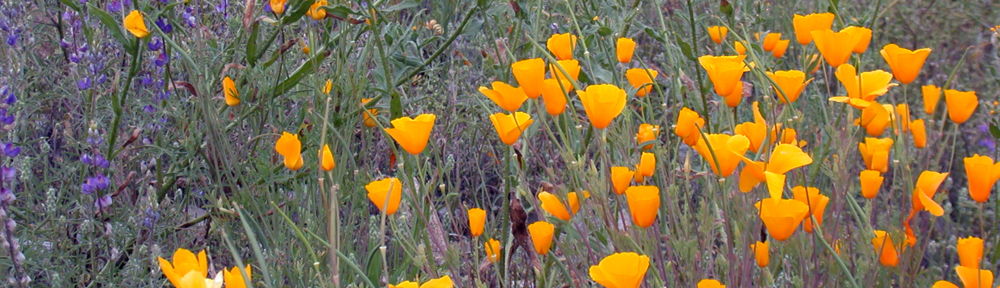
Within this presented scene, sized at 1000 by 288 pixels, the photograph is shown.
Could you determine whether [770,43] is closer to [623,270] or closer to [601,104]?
[601,104]

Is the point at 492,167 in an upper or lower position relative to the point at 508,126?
lower

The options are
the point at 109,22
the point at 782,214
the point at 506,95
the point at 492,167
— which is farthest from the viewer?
the point at 492,167

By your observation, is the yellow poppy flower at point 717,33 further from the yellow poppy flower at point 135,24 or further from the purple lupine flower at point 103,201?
the purple lupine flower at point 103,201

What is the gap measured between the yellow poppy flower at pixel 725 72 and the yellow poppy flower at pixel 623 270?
39 centimetres

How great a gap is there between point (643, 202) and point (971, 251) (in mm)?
448

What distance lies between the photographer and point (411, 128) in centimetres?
111

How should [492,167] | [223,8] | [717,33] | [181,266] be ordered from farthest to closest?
[492,167]
[223,8]
[717,33]
[181,266]

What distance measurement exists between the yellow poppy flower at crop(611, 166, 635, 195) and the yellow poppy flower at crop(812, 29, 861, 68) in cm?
37

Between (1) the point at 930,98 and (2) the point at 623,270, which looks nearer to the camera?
(2) the point at 623,270

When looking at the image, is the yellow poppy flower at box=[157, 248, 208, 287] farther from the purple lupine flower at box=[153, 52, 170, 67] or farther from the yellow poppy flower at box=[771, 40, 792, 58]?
the yellow poppy flower at box=[771, 40, 792, 58]

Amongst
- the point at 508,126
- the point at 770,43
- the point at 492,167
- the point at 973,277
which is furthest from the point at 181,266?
the point at 492,167

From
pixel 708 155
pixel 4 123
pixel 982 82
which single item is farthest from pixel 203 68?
pixel 982 82

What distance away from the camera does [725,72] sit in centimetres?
116

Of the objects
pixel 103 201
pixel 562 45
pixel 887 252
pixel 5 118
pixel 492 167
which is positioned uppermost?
pixel 562 45
